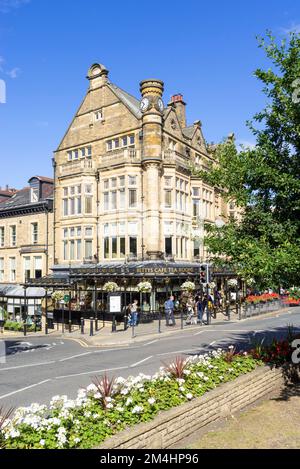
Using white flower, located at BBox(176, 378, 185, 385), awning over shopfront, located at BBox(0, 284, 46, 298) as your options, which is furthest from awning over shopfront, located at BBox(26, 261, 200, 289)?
white flower, located at BBox(176, 378, 185, 385)

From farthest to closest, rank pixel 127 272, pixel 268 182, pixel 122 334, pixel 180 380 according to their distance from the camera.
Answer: pixel 127 272 < pixel 122 334 < pixel 268 182 < pixel 180 380

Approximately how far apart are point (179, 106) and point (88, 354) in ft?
98.7

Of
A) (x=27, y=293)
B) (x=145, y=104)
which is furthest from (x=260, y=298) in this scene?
(x=145, y=104)

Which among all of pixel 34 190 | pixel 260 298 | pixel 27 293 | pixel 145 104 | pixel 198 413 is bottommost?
pixel 198 413

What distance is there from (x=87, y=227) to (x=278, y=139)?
26390 mm

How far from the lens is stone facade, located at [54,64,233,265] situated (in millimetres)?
33312

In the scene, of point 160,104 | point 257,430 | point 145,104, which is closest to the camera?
point 257,430

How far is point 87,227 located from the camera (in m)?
36.2

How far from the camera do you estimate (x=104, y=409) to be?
7031mm

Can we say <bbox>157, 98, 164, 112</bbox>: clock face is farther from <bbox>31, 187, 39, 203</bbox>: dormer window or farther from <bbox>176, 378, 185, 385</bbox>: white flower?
<bbox>176, 378, 185, 385</bbox>: white flower

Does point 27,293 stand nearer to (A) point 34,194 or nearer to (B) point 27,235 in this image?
(B) point 27,235

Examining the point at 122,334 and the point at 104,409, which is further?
the point at 122,334
